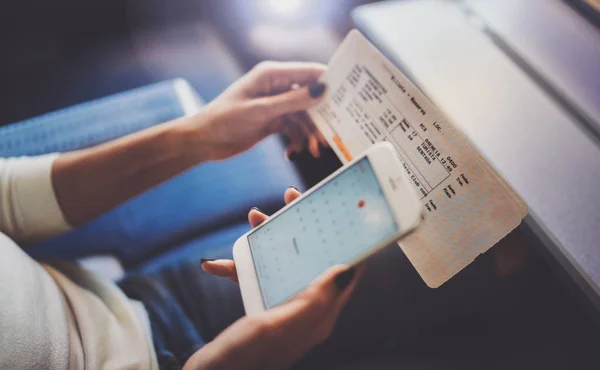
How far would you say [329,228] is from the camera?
1.79 feet

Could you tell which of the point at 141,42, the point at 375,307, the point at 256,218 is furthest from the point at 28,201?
the point at 141,42

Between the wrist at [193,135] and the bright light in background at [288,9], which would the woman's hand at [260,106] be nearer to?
the wrist at [193,135]

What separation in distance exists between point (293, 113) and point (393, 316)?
0.45 m

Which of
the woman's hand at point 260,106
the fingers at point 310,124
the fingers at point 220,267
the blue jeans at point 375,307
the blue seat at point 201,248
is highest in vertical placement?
the woman's hand at point 260,106

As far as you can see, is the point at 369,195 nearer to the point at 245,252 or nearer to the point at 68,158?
the point at 245,252

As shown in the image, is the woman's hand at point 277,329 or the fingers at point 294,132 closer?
the woman's hand at point 277,329

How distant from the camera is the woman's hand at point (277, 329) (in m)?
0.49

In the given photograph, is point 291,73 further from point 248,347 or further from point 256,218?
point 248,347

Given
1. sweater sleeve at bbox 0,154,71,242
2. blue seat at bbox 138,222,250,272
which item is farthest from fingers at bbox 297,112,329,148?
sweater sleeve at bbox 0,154,71,242

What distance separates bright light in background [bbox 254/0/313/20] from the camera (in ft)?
3.80

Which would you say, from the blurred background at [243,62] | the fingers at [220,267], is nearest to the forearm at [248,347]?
the fingers at [220,267]

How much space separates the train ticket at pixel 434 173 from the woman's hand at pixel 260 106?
0.42 ft

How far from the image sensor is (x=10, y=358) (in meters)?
0.48

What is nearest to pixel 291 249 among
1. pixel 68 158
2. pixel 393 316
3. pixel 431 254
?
pixel 431 254
